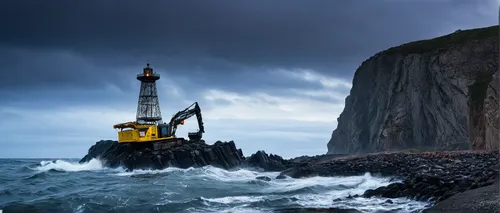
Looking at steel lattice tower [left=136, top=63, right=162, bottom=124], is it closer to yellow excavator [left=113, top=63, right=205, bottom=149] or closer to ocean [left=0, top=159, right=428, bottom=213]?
yellow excavator [left=113, top=63, right=205, bottom=149]

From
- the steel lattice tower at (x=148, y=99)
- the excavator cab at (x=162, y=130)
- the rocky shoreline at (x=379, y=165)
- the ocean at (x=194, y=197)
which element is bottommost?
the ocean at (x=194, y=197)

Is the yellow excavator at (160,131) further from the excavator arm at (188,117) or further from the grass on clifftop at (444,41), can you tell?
the grass on clifftop at (444,41)

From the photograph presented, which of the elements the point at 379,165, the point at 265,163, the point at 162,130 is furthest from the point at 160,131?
the point at 379,165

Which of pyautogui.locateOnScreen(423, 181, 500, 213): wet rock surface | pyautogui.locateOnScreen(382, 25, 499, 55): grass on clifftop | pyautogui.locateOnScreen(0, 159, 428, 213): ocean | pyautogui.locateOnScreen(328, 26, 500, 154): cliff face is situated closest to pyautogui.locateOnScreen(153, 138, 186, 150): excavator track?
pyautogui.locateOnScreen(0, 159, 428, 213): ocean

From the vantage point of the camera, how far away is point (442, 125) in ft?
228

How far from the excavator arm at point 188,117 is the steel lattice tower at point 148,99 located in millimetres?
2047

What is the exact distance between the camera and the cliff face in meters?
61.0

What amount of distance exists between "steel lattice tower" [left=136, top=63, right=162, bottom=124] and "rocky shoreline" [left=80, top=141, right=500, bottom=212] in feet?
18.2

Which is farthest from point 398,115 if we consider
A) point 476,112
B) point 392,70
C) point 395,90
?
point 476,112

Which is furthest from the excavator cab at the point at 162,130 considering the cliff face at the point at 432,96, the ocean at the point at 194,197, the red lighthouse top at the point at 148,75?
the cliff face at the point at 432,96

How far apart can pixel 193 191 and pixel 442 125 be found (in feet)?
163

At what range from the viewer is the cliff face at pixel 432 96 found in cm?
6100

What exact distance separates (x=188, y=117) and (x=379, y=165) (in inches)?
1262

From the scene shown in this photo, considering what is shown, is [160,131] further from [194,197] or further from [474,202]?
[474,202]
